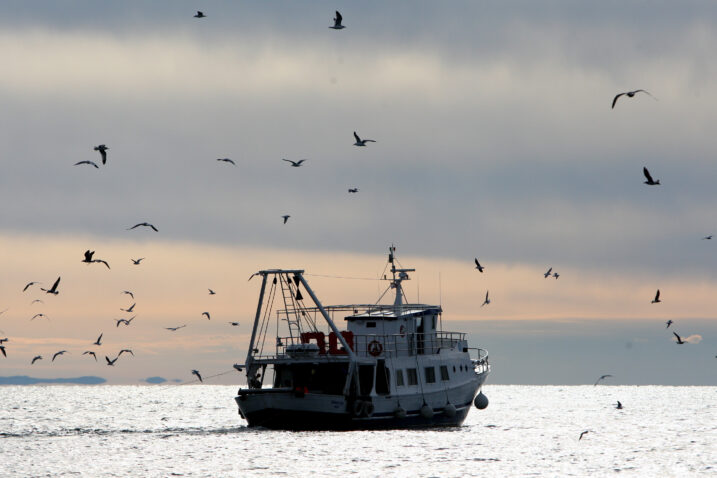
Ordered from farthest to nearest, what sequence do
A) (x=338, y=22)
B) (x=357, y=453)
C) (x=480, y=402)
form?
(x=480, y=402), (x=357, y=453), (x=338, y=22)

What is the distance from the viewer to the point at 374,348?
200ft

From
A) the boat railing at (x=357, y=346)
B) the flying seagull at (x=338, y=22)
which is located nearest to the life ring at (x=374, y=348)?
the boat railing at (x=357, y=346)

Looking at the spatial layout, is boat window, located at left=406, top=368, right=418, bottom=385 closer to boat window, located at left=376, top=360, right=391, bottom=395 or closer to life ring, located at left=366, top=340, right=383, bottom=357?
boat window, located at left=376, top=360, right=391, bottom=395

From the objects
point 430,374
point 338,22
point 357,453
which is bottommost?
point 357,453

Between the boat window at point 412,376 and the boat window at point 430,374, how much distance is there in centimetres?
124

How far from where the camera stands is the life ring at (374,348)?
60906mm

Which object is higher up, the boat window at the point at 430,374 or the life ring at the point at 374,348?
the life ring at the point at 374,348

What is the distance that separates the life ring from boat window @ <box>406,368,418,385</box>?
95.7 inches

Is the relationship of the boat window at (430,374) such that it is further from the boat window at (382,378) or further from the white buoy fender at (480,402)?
the white buoy fender at (480,402)

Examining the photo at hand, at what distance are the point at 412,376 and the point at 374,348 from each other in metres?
3.33

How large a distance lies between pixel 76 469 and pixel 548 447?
3174cm

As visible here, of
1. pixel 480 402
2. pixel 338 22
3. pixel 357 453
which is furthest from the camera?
pixel 480 402

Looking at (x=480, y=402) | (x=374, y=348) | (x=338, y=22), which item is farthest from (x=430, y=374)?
(x=338, y=22)

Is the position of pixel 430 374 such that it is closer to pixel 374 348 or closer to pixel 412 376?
pixel 412 376
